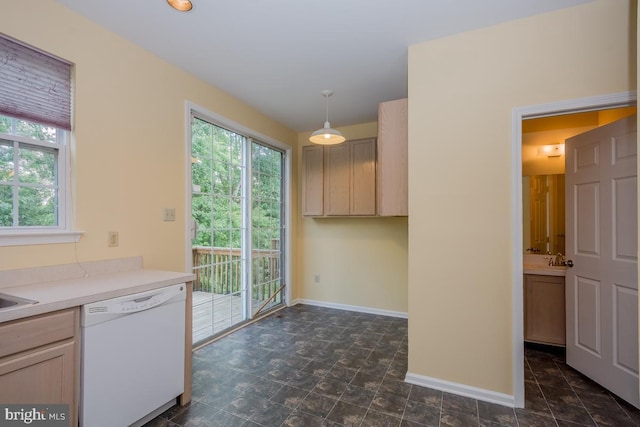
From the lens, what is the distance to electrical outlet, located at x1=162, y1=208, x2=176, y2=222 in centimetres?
256

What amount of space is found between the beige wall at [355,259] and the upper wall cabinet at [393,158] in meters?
1.55

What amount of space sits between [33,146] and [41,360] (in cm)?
131

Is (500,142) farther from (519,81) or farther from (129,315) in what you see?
(129,315)

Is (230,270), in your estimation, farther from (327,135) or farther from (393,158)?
(393,158)

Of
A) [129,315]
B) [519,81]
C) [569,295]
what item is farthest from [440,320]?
[129,315]

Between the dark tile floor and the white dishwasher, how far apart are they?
0.23 m

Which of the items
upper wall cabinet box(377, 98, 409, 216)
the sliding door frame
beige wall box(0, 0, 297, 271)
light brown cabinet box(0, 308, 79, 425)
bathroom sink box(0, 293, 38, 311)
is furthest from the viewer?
the sliding door frame

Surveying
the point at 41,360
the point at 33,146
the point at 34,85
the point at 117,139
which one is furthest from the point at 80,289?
the point at 34,85

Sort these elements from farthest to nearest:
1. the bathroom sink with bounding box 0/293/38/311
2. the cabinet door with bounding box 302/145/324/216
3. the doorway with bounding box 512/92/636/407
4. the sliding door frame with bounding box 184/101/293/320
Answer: the cabinet door with bounding box 302/145/324/216 < the sliding door frame with bounding box 184/101/293/320 < the doorway with bounding box 512/92/636/407 < the bathroom sink with bounding box 0/293/38/311

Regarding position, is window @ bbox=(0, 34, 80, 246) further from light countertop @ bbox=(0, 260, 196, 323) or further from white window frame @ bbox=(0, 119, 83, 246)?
light countertop @ bbox=(0, 260, 196, 323)

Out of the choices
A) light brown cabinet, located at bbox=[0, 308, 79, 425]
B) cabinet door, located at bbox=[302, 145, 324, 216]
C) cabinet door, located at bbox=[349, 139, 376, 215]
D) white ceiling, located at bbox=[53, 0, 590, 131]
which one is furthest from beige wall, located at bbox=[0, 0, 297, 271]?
cabinet door, located at bbox=[349, 139, 376, 215]

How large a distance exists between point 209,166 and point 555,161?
3.75 meters

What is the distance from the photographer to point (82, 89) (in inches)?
79.1

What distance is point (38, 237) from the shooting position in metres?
1.78
